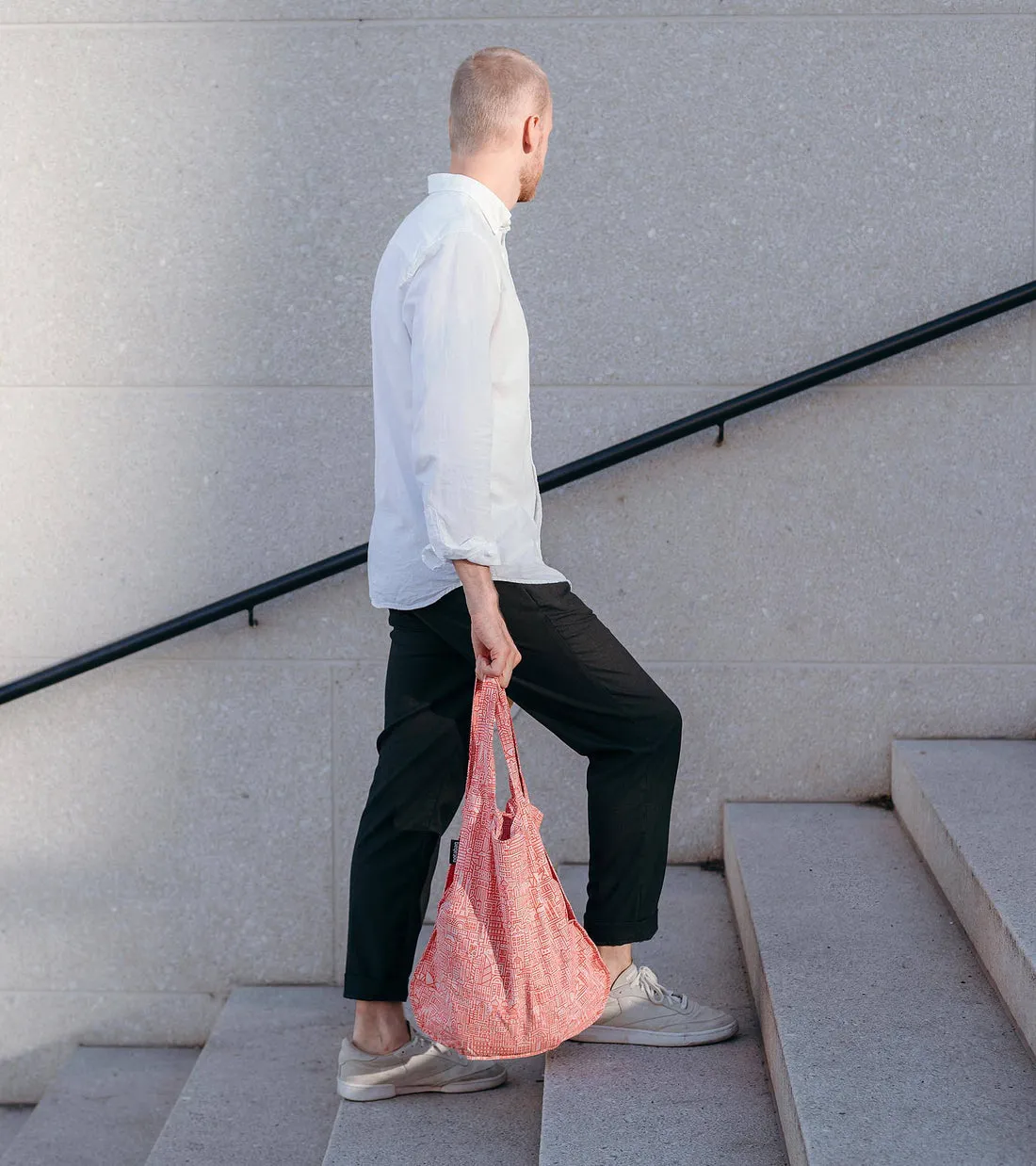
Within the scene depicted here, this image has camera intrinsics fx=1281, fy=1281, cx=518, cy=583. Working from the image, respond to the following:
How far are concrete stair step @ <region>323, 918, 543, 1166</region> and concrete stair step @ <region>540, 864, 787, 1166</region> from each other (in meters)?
0.11

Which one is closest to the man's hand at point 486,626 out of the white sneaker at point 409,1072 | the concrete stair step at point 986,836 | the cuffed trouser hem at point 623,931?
the cuffed trouser hem at point 623,931

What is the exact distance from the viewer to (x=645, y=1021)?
2242mm

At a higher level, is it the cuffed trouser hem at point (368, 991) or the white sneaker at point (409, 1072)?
the cuffed trouser hem at point (368, 991)

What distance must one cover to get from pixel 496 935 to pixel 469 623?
0.49 metres

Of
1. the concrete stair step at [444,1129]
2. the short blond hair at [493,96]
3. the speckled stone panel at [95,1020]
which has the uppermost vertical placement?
the short blond hair at [493,96]

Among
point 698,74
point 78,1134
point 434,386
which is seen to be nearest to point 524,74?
point 434,386

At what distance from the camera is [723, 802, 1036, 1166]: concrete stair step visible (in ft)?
5.81

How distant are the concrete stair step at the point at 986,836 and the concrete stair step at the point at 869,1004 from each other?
0.06 meters

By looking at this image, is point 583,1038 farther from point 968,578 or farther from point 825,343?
point 825,343

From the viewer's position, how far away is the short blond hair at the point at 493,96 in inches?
78.0

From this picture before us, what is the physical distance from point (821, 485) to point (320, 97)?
4.74 feet

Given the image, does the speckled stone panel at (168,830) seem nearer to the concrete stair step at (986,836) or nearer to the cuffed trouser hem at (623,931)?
the cuffed trouser hem at (623,931)

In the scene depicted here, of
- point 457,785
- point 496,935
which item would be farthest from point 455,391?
point 496,935

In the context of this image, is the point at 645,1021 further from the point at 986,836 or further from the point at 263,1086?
the point at 263,1086
